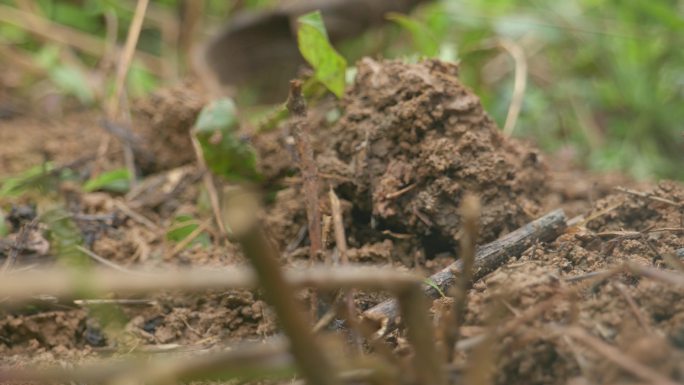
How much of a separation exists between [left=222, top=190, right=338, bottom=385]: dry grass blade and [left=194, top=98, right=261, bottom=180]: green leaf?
1226 mm

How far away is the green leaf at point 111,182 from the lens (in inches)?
86.0

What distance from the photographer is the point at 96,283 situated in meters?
0.88

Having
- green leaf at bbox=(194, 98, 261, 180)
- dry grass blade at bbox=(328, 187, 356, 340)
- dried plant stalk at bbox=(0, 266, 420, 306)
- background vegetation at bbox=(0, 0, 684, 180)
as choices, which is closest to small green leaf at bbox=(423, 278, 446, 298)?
dry grass blade at bbox=(328, 187, 356, 340)

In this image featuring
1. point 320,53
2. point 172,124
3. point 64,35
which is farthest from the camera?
point 64,35

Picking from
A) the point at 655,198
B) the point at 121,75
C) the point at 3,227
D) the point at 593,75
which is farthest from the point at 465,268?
the point at 593,75

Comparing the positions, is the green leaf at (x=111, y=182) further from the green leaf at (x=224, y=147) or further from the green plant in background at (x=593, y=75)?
the green plant in background at (x=593, y=75)

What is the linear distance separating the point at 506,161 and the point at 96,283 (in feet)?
3.54

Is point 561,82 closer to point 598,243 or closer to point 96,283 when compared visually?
point 598,243

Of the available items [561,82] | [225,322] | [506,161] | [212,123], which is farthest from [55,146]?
[561,82]

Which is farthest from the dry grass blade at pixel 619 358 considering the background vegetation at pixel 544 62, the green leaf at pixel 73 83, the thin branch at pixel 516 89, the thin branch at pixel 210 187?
the green leaf at pixel 73 83

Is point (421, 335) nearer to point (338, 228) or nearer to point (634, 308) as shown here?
point (634, 308)

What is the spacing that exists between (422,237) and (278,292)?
907 millimetres

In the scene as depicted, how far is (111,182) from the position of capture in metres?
2.24

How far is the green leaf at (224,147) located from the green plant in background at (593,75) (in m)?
1.10
